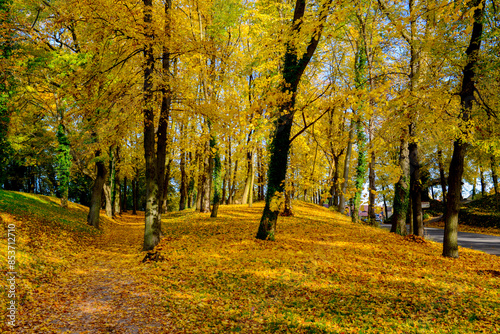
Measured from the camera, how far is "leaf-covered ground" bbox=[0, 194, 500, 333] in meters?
5.24

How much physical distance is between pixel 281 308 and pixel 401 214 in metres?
10.3

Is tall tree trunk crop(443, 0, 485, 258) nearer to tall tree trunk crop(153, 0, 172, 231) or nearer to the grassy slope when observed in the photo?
tall tree trunk crop(153, 0, 172, 231)

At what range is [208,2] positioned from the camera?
14.6m

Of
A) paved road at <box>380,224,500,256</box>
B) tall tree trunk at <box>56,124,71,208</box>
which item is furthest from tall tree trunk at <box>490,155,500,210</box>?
Result: tall tree trunk at <box>56,124,71,208</box>

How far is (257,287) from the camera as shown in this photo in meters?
6.86

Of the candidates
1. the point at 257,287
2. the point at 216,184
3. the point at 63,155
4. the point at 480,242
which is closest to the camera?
the point at 257,287

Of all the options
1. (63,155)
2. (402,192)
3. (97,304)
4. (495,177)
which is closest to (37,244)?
(97,304)

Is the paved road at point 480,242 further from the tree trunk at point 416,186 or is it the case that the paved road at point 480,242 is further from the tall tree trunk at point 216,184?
the tall tree trunk at point 216,184

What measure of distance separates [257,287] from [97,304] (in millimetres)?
3449

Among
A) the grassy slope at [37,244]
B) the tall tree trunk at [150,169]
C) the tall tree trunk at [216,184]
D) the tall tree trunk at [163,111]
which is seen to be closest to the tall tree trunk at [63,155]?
the grassy slope at [37,244]

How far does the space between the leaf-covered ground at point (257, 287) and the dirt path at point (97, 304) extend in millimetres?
20

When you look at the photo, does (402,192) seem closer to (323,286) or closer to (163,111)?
(323,286)

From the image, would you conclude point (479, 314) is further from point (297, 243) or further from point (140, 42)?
point (140, 42)

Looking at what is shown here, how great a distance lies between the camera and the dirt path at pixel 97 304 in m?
5.10
